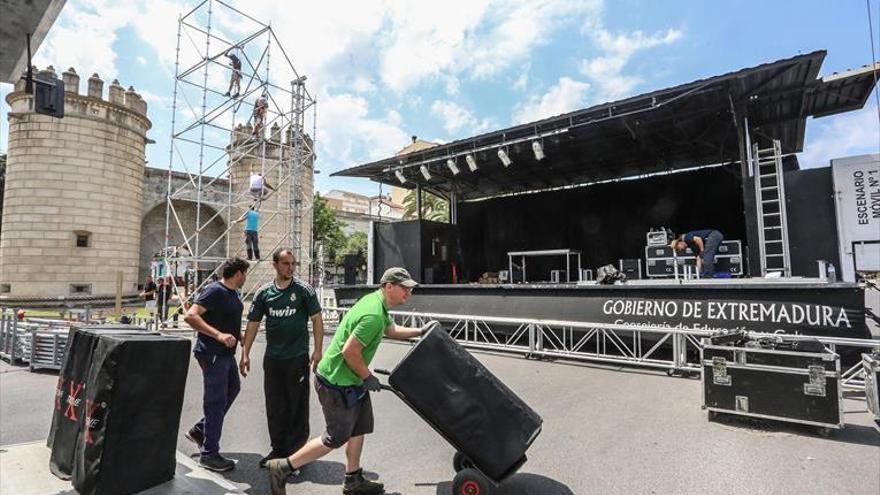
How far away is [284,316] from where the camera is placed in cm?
362

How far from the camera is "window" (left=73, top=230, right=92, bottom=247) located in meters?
20.6

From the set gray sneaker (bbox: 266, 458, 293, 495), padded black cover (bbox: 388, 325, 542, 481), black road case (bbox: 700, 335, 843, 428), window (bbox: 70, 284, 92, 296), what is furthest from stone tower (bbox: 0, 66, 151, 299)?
black road case (bbox: 700, 335, 843, 428)

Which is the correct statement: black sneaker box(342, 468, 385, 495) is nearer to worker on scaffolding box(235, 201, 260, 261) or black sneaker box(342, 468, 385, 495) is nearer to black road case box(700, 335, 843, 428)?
black road case box(700, 335, 843, 428)

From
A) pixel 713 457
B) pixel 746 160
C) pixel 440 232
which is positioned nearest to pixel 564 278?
pixel 440 232

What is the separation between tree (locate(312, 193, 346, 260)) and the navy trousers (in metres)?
28.4

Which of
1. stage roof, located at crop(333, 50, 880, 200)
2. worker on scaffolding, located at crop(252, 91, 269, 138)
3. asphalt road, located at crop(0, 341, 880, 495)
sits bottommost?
asphalt road, located at crop(0, 341, 880, 495)

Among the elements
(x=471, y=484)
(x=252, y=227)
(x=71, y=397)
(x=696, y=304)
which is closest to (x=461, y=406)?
(x=471, y=484)

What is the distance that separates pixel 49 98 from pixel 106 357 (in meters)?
2.73

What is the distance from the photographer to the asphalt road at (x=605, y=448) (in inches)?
129

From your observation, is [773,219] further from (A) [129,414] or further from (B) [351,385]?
(A) [129,414]

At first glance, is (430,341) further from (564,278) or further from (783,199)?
(564,278)

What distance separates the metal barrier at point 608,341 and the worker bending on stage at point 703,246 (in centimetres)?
222

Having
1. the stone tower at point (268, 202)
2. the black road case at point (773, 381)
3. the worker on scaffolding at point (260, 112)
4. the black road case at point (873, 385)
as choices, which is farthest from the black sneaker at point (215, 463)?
the stone tower at point (268, 202)

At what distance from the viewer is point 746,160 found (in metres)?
9.20
